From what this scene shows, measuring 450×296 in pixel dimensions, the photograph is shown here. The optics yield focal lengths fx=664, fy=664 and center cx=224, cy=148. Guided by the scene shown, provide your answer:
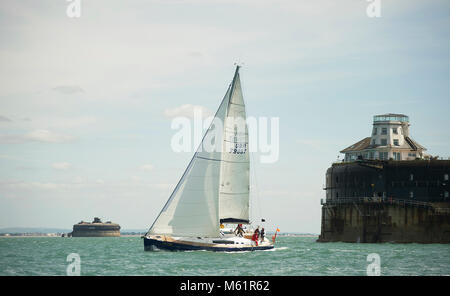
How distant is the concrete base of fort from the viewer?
105375 millimetres

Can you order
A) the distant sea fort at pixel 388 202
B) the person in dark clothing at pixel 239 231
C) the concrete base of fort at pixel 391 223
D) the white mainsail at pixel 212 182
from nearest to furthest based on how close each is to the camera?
the white mainsail at pixel 212 182, the person in dark clothing at pixel 239 231, the concrete base of fort at pixel 391 223, the distant sea fort at pixel 388 202

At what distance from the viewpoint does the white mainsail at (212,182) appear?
203ft

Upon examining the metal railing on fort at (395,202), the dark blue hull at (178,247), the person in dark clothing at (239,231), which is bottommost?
the dark blue hull at (178,247)

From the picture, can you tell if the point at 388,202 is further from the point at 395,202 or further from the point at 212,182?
the point at 212,182

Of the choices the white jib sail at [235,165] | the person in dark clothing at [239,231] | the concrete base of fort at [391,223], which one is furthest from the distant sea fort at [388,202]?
the white jib sail at [235,165]

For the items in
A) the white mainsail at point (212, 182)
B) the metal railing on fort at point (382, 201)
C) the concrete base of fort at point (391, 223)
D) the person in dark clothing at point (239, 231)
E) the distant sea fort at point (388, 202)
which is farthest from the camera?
the metal railing on fort at point (382, 201)

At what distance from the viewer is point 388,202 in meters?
109

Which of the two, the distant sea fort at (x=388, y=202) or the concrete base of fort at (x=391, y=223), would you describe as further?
the distant sea fort at (x=388, y=202)

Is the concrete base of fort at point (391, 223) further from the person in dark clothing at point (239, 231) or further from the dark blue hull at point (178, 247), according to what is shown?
the dark blue hull at point (178, 247)

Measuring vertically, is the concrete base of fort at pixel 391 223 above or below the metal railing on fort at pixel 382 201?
below

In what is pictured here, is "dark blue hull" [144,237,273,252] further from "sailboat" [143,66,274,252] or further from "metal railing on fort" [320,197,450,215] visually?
"metal railing on fort" [320,197,450,215]
